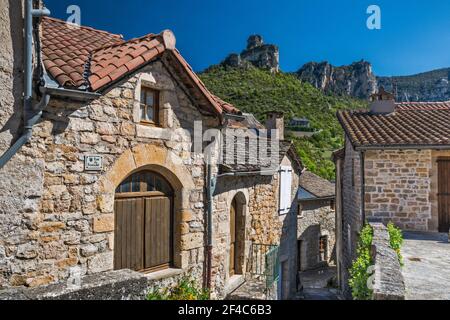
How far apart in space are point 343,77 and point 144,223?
74.8m

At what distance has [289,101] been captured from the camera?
4662cm

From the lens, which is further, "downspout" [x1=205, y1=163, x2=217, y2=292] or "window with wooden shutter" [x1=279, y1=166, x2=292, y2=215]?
"window with wooden shutter" [x1=279, y1=166, x2=292, y2=215]

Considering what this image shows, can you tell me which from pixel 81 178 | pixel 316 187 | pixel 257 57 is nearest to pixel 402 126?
pixel 81 178

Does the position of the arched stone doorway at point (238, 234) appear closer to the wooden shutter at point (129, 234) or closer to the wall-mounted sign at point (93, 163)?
the wooden shutter at point (129, 234)

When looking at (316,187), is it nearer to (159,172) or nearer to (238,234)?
(238,234)

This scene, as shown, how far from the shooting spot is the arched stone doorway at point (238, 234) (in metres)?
8.47

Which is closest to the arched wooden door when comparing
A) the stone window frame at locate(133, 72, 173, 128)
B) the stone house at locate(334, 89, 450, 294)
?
the stone window frame at locate(133, 72, 173, 128)

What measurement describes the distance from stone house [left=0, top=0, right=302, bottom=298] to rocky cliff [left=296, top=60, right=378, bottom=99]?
66.4 metres

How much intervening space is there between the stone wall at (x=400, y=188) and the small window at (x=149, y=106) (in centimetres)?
638

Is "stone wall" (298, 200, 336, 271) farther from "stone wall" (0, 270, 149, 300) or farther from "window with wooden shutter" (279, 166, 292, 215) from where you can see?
"stone wall" (0, 270, 149, 300)

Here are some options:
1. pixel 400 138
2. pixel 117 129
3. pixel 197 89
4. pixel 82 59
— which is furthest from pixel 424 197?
pixel 82 59

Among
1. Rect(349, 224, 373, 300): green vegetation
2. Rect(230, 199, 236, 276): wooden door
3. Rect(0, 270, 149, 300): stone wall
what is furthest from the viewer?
Rect(230, 199, 236, 276): wooden door

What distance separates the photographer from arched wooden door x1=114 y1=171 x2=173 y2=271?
5270 millimetres
